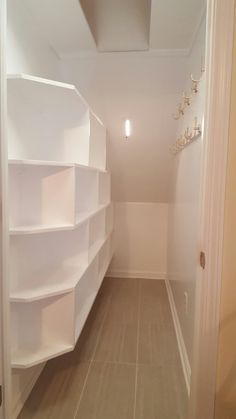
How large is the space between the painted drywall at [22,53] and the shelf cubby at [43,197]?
1.88 ft

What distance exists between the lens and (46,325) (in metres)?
1.57

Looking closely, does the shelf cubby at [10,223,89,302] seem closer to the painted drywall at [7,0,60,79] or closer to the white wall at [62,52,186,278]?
the painted drywall at [7,0,60,79]

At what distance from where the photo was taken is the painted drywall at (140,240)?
12.0 feet

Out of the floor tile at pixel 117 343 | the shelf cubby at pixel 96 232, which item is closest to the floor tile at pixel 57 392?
the floor tile at pixel 117 343

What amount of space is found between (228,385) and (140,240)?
268 centimetres

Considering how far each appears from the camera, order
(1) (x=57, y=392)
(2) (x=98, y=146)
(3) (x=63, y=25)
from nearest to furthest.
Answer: (1) (x=57, y=392) < (3) (x=63, y=25) < (2) (x=98, y=146)

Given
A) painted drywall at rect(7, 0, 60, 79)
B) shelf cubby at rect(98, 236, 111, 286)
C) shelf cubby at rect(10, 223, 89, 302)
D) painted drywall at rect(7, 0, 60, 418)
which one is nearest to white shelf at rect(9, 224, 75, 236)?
shelf cubby at rect(10, 223, 89, 302)

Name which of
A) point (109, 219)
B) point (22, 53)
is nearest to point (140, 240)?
point (109, 219)

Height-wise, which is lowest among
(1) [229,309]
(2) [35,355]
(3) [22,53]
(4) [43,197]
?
(2) [35,355]

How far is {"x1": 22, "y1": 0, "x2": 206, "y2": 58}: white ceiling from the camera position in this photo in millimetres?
1736

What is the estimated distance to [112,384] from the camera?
69.0 inches

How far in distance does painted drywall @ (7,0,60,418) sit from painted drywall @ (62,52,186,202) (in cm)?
54

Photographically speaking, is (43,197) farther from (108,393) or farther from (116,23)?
(116,23)

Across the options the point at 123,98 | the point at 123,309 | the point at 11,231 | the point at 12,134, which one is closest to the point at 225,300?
the point at 11,231
